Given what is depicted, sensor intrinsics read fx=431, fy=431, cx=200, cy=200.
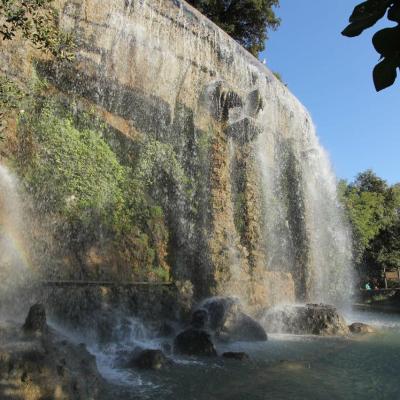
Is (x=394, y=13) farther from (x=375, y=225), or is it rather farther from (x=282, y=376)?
(x=375, y=225)

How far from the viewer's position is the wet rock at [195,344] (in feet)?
29.3

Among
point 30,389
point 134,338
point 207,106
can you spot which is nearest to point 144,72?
point 207,106

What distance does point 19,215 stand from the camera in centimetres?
1081

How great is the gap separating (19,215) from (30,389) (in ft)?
22.3

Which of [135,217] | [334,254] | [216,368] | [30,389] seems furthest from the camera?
[334,254]

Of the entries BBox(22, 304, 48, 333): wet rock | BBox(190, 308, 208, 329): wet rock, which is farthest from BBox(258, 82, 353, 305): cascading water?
BBox(22, 304, 48, 333): wet rock

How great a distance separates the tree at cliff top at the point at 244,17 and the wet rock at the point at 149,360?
21.3m

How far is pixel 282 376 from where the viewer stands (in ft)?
23.8

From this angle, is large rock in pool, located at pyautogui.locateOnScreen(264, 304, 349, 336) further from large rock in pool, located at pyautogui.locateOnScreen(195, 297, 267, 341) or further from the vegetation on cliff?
the vegetation on cliff

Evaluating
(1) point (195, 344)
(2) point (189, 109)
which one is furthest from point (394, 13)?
(2) point (189, 109)

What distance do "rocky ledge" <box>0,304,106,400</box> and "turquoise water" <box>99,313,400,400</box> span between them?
0.68m

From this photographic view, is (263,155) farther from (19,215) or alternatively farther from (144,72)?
(19,215)

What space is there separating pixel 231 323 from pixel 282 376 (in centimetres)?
404

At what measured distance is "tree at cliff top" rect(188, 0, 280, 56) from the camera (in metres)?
24.9
